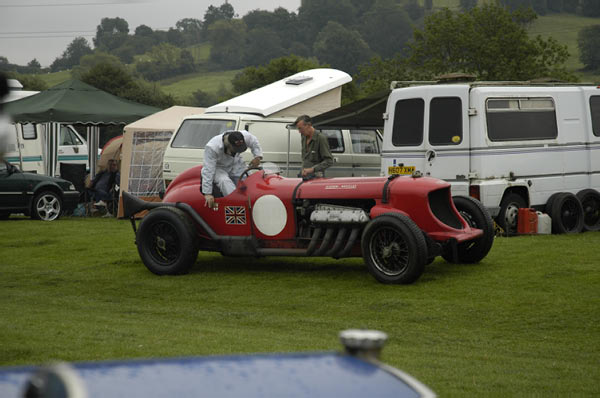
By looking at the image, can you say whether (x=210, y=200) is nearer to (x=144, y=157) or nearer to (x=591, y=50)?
(x=144, y=157)

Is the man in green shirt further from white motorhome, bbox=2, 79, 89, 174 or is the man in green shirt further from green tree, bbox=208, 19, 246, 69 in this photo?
green tree, bbox=208, 19, 246, 69

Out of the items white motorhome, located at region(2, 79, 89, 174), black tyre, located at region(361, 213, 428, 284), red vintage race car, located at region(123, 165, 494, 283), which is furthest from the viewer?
white motorhome, located at region(2, 79, 89, 174)

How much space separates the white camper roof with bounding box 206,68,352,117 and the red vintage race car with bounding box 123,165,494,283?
6.33 metres

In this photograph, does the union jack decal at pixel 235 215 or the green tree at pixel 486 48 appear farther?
the green tree at pixel 486 48

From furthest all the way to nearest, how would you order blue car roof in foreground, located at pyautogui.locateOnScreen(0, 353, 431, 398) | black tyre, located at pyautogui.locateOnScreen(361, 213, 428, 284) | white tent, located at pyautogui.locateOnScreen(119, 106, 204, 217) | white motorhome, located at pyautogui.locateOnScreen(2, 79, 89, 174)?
white motorhome, located at pyautogui.locateOnScreen(2, 79, 89, 174)
white tent, located at pyautogui.locateOnScreen(119, 106, 204, 217)
black tyre, located at pyautogui.locateOnScreen(361, 213, 428, 284)
blue car roof in foreground, located at pyautogui.locateOnScreen(0, 353, 431, 398)

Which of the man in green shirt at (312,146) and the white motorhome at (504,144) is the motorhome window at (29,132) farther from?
the man in green shirt at (312,146)

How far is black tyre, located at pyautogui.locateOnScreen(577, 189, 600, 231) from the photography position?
15859mm

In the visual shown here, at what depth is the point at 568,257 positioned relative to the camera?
11789 mm

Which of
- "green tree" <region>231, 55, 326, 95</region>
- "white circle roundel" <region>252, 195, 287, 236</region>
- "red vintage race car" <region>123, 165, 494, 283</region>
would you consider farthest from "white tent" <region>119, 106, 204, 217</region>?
"green tree" <region>231, 55, 326, 95</region>

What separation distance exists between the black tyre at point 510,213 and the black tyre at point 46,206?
10177 millimetres

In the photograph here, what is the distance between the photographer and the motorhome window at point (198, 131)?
17.7m

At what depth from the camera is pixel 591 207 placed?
16000mm

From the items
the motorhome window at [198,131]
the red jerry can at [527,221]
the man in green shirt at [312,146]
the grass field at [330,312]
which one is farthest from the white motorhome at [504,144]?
the motorhome window at [198,131]

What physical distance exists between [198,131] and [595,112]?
7403 millimetres
